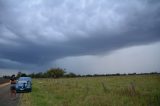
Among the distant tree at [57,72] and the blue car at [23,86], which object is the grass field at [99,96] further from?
the distant tree at [57,72]

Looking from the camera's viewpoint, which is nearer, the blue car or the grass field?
the grass field

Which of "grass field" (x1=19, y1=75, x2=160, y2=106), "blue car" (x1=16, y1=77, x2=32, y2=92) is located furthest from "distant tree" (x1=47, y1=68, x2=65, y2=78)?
"grass field" (x1=19, y1=75, x2=160, y2=106)

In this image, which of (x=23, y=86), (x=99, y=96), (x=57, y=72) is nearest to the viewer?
(x=99, y=96)

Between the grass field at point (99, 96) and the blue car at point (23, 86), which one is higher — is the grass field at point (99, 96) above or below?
below

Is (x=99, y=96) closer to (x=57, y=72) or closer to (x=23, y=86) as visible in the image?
(x=23, y=86)

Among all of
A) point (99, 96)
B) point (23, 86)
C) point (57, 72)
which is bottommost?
point (99, 96)

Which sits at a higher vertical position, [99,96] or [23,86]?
[23,86]

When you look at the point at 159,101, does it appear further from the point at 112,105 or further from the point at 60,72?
the point at 60,72

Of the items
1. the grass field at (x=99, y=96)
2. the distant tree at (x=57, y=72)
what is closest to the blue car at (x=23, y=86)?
the grass field at (x=99, y=96)

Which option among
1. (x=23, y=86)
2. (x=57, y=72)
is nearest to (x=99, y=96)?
(x=23, y=86)

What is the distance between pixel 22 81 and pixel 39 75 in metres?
130

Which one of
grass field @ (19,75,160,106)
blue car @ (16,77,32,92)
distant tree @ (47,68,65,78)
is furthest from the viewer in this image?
distant tree @ (47,68,65,78)

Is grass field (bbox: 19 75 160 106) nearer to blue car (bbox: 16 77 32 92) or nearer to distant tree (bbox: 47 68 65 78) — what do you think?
blue car (bbox: 16 77 32 92)

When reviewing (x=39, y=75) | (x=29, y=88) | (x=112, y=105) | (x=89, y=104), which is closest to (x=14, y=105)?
(x=89, y=104)
